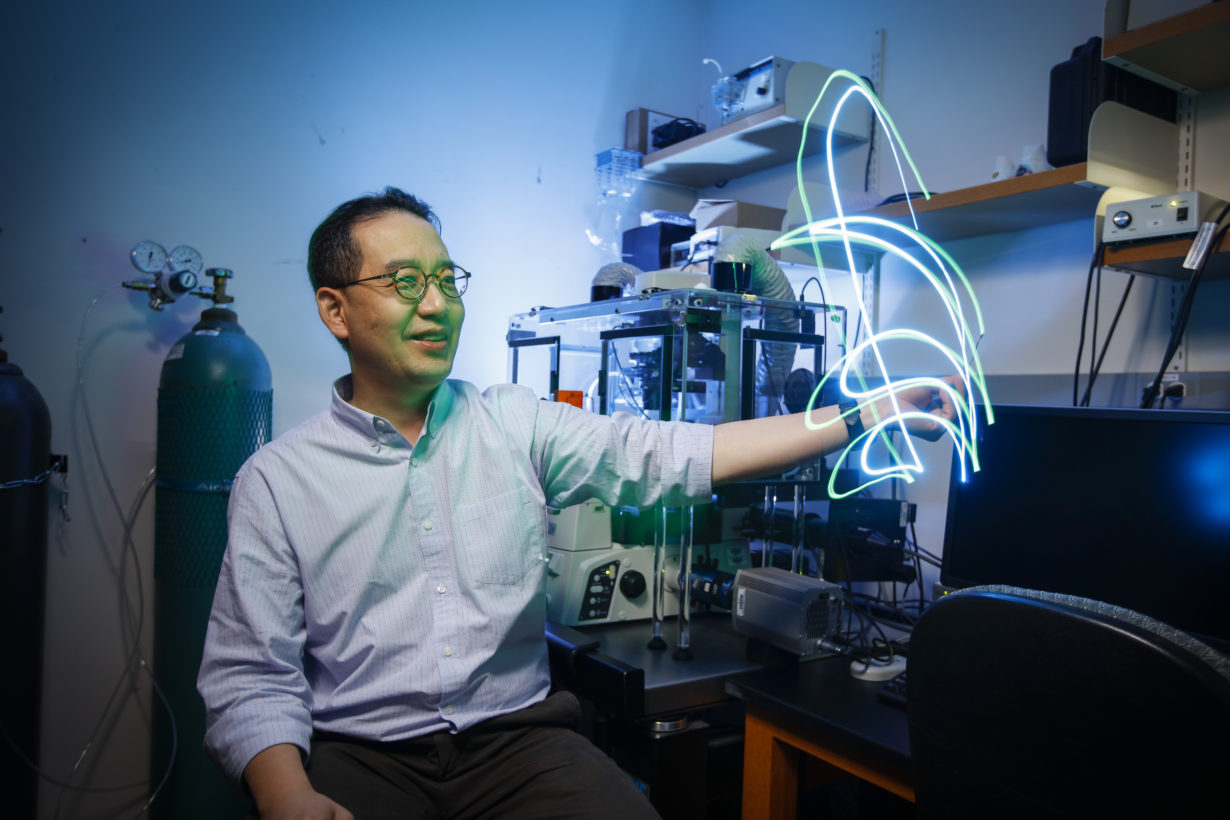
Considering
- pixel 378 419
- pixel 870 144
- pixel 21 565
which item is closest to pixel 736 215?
pixel 870 144

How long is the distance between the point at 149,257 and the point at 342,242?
1141 millimetres

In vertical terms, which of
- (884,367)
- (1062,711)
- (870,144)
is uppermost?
(870,144)

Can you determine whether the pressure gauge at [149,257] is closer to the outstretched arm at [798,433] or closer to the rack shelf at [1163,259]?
the outstretched arm at [798,433]

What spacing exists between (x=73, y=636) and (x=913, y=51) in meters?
3.30

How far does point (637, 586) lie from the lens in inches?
81.1

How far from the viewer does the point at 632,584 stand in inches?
80.6

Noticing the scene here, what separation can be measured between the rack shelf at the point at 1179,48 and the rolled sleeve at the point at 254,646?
1.89 m

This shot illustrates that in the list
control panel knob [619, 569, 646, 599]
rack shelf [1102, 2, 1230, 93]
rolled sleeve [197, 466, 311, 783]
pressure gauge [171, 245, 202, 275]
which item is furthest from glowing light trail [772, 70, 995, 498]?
pressure gauge [171, 245, 202, 275]

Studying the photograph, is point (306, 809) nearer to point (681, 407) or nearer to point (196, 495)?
point (681, 407)

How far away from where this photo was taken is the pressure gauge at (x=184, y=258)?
2352 mm

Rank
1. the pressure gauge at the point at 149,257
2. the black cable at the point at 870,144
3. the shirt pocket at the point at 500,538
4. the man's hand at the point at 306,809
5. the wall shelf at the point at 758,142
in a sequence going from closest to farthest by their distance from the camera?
the man's hand at the point at 306,809 < the shirt pocket at the point at 500,538 < the pressure gauge at the point at 149,257 < the wall shelf at the point at 758,142 < the black cable at the point at 870,144

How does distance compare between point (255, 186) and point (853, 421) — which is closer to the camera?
point (853, 421)

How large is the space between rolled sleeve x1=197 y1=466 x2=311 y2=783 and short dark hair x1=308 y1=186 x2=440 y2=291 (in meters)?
0.42

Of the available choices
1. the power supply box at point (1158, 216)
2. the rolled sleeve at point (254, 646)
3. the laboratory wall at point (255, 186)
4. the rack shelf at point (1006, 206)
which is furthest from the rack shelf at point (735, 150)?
the rolled sleeve at point (254, 646)
